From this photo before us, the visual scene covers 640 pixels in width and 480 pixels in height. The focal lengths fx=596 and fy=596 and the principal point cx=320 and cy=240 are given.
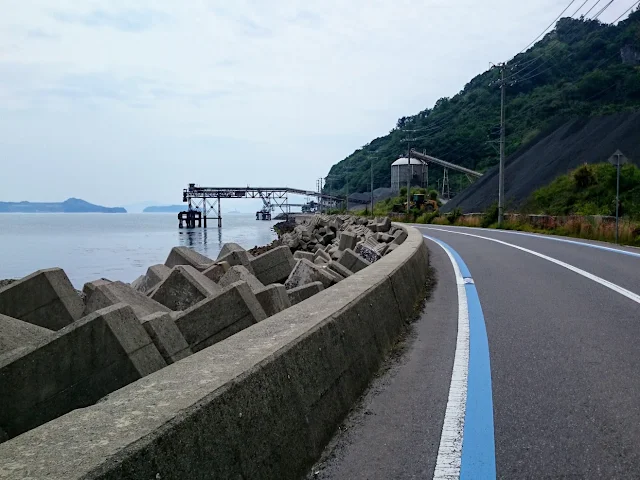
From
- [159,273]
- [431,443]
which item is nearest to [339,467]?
[431,443]

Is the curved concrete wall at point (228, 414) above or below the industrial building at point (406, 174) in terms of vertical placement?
below

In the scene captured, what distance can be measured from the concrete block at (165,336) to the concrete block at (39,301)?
2799mm

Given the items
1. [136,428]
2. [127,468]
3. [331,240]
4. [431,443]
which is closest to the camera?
[127,468]

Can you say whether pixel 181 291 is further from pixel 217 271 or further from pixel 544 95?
pixel 544 95

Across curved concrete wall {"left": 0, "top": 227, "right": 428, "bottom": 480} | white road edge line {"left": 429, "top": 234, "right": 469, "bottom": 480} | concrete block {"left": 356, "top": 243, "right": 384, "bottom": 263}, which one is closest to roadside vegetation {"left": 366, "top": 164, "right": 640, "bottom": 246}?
concrete block {"left": 356, "top": 243, "right": 384, "bottom": 263}

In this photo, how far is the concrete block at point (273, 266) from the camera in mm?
12703

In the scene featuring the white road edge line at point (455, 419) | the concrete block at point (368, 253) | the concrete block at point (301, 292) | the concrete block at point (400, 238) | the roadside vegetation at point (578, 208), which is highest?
the roadside vegetation at point (578, 208)

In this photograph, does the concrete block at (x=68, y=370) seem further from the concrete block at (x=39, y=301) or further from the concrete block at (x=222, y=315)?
the concrete block at (x=39, y=301)

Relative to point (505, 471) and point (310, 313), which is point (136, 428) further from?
point (310, 313)

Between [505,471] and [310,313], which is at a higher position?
[310,313]

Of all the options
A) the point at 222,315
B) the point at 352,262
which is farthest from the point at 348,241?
the point at 222,315

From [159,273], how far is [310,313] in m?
7.55

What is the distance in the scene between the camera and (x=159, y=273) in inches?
465

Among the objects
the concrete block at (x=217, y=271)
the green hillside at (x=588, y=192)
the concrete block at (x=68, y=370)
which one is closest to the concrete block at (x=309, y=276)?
the concrete block at (x=217, y=271)
